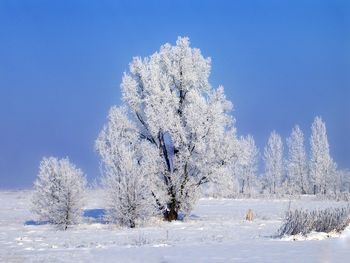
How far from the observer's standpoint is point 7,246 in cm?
1795

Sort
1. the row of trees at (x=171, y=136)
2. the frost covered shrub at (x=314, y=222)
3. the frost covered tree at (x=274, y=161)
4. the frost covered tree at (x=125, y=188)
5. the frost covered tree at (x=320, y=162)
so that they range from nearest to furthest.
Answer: the frost covered shrub at (x=314, y=222), the frost covered tree at (x=125, y=188), the row of trees at (x=171, y=136), the frost covered tree at (x=320, y=162), the frost covered tree at (x=274, y=161)

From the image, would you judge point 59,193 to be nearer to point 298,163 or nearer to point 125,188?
point 125,188

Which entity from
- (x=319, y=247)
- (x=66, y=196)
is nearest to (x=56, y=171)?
(x=66, y=196)

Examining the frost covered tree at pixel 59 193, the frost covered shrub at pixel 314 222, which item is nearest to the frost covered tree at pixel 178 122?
the frost covered tree at pixel 59 193

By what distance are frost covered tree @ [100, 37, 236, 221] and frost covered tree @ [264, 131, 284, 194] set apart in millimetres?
59053

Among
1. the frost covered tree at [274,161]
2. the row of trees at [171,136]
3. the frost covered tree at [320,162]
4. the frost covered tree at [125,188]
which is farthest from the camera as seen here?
the frost covered tree at [274,161]

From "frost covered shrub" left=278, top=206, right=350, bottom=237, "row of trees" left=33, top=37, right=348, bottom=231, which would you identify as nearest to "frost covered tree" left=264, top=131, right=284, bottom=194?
"row of trees" left=33, top=37, right=348, bottom=231

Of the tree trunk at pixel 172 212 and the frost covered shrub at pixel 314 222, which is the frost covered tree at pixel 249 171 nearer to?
the tree trunk at pixel 172 212

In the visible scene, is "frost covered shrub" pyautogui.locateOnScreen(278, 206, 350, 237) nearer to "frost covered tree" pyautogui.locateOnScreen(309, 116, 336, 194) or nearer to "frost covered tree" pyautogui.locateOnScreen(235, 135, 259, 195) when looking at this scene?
"frost covered tree" pyautogui.locateOnScreen(309, 116, 336, 194)

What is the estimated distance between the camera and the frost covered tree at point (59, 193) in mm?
27109

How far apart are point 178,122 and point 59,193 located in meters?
7.25

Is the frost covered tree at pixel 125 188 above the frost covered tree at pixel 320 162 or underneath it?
underneath

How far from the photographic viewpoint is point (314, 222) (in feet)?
58.0

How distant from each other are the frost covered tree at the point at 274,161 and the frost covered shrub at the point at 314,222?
231 feet
